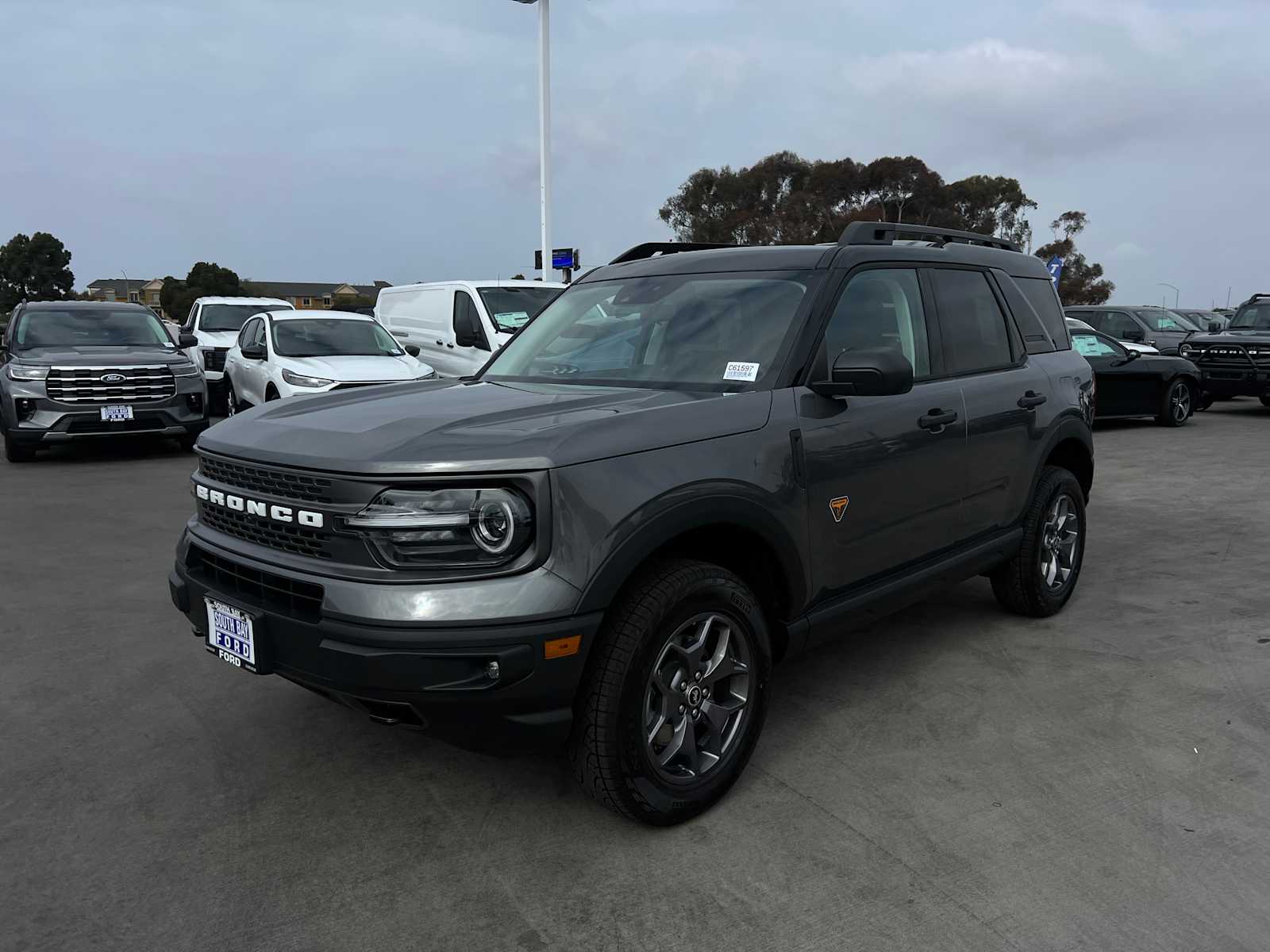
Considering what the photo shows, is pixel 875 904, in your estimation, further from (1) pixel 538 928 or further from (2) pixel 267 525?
(2) pixel 267 525

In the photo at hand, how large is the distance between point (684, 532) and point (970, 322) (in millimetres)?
2255

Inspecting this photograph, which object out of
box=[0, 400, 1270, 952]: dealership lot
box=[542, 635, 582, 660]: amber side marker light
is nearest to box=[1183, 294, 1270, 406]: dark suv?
box=[0, 400, 1270, 952]: dealership lot

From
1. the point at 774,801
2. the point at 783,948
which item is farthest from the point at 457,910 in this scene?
the point at 774,801

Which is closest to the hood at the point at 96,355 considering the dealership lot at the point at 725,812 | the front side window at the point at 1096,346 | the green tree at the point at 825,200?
the dealership lot at the point at 725,812

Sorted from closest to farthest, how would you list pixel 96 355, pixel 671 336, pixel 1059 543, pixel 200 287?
pixel 671 336 < pixel 1059 543 < pixel 96 355 < pixel 200 287

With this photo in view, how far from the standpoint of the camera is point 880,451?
3.64 m

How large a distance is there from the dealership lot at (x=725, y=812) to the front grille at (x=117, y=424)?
19.9 feet

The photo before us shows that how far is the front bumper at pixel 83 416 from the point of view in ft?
33.5

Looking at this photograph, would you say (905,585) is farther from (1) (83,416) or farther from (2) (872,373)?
(1) (83,416)

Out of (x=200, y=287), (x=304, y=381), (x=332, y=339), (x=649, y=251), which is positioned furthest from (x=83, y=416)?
(x=200, y=287)

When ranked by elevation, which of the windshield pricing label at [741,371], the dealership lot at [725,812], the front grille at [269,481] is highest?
the windshield pricing label at [741,371]

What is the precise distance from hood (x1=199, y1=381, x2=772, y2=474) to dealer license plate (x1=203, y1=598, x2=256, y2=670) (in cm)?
48

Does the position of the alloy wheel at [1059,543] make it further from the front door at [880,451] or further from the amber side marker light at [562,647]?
the amber side marker light at [562,647]

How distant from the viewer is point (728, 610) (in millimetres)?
3068
